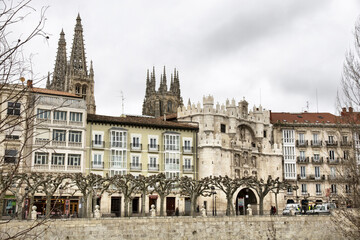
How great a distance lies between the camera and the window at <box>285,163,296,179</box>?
234 ft

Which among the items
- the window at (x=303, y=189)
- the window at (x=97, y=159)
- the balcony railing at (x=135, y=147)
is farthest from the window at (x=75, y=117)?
the window at (x=303, y=189)

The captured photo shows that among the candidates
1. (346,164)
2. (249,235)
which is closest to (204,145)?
(249,235)

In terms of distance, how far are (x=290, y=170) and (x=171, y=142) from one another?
2220cm

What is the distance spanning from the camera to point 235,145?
217ft

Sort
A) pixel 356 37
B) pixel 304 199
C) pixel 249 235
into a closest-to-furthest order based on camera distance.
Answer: pixel 356 37, pixel 249 235, pixel 304 199

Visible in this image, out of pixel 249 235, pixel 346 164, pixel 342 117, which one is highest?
pixel 342 117

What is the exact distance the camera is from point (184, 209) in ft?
195

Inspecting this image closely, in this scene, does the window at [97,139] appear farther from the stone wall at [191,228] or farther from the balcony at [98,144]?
the stone wall at [191,228]

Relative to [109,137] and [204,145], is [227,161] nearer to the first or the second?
[204,145]

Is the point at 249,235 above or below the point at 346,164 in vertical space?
below

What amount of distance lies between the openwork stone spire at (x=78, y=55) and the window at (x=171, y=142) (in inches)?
2529

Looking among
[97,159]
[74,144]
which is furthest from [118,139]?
[74,144]

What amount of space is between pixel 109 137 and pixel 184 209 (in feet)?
44.6

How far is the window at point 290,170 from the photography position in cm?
7138
